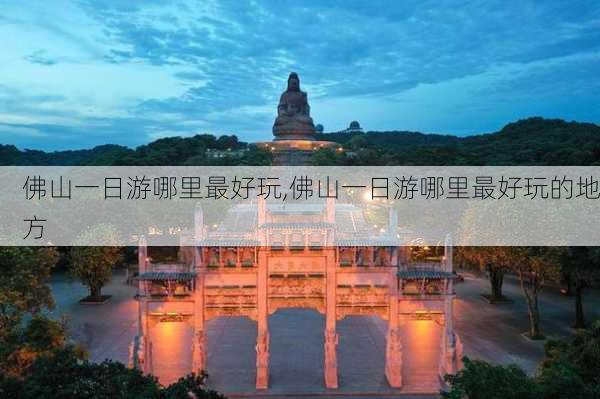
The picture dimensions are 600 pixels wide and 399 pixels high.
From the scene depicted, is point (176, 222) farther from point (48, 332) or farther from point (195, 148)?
point (195, 148)

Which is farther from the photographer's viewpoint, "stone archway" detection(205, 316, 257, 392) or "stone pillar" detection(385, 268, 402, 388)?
"stone archway" detection(205, 316, 257, 392)

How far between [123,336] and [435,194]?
74.2 ft

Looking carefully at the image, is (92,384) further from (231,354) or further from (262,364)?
(231,354)

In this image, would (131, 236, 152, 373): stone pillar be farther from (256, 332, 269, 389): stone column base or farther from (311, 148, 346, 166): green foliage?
(311, 148, 346, 166): green foliage

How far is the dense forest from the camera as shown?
59.8 m

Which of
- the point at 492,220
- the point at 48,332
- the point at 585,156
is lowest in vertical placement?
the point at 48,332

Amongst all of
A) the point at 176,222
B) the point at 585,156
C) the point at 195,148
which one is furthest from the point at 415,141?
the point at 176,222

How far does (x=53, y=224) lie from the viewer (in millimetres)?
41125

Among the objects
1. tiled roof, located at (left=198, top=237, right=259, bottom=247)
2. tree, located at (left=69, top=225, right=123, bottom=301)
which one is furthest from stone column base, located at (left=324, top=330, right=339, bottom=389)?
tree, located at (left=69, top=225, right=123, bottom=301)

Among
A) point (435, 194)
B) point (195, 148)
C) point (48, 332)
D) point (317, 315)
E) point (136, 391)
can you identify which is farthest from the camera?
point (195, 148)

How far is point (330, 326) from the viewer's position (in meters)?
20.0

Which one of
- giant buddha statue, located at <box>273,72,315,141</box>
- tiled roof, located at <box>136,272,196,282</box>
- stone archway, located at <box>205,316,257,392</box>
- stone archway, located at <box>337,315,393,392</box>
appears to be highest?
giant buddha statue, located at <box>273,72,315,141</box>

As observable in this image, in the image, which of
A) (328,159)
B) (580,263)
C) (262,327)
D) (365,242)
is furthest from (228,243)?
(328,159)

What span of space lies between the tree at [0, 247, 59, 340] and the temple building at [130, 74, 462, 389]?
3.86m
